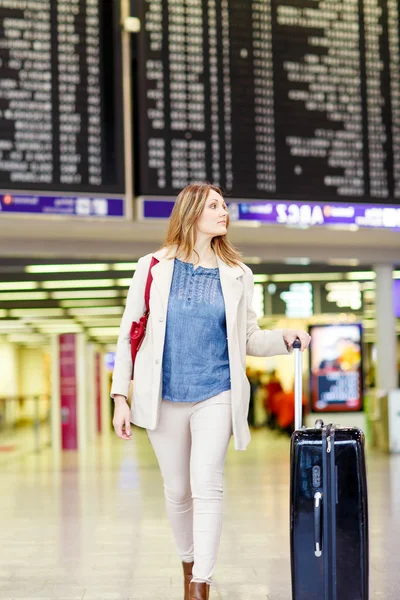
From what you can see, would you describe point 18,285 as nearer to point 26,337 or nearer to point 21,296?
point 21,296

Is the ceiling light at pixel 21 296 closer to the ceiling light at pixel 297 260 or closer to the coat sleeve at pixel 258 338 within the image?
the ceiling light at pixel 297 260

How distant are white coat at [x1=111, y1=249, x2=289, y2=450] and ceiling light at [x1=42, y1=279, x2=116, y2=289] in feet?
25.4

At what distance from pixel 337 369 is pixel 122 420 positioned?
28.0ft

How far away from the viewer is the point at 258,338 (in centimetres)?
326

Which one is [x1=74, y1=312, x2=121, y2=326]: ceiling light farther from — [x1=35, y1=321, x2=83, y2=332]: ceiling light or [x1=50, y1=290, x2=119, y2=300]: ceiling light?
[x1=50, y1=290, x2=119, y2=300]: ceiling light

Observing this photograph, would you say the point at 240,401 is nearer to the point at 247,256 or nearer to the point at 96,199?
the point at 96,199

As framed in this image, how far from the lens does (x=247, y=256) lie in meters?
9.12

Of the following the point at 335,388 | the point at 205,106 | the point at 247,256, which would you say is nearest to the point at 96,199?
the point at 205,106

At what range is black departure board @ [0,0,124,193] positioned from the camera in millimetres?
7023

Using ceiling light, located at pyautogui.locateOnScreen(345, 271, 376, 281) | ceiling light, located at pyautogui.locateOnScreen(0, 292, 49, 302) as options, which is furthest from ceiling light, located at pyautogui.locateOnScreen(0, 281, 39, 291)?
ceiling light, located at pyautogui.locateOnScreen(345, 271, 376, 281)

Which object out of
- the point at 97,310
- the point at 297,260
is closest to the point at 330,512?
the point at 297,260

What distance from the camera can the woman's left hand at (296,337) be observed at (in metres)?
3.05

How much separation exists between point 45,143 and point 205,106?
1374 millimetres

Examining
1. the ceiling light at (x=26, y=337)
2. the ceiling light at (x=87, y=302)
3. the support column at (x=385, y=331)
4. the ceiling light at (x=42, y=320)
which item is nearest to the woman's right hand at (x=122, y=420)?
the support column at (x=385, y=331)
